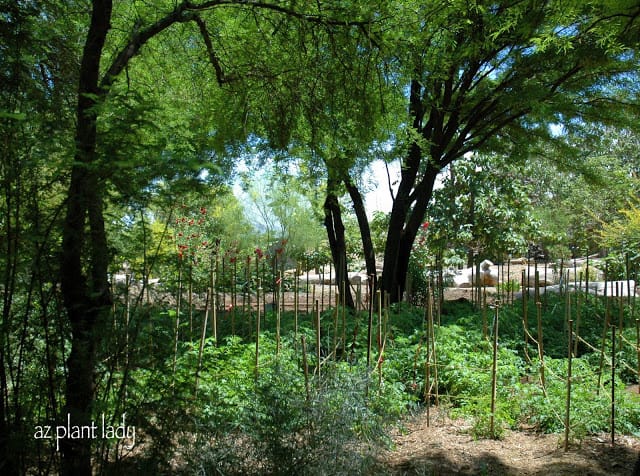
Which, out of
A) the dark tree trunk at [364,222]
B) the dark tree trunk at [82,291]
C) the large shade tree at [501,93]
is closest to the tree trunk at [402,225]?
the large shade tree at [501,93]

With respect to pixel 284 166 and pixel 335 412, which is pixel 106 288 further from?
pixel 284 166

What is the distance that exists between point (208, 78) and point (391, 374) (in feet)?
10.7

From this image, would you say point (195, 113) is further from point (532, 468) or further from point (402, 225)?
point (402, 225)

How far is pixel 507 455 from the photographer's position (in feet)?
12.8

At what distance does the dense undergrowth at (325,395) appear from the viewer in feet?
8.81

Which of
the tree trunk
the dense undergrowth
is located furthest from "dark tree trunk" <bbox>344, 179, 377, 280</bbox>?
the dense undergrowth

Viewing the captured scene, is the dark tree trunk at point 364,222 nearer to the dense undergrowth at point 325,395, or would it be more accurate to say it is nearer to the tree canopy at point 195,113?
the tree canopy at point 195,113

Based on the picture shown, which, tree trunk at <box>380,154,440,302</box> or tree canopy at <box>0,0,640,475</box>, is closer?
tree canopy at <box>0,0,640,475</box>

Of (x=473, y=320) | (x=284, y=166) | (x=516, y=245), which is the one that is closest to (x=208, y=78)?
(x=284, y=166)

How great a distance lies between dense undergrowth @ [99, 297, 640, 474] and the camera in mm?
2686

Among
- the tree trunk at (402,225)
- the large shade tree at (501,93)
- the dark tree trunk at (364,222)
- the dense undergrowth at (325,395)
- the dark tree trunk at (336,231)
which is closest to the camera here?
the dense undergrowth at (325,395)

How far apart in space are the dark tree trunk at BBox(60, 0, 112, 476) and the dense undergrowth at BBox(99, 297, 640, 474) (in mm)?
143

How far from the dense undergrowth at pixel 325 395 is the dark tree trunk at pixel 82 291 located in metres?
0.14

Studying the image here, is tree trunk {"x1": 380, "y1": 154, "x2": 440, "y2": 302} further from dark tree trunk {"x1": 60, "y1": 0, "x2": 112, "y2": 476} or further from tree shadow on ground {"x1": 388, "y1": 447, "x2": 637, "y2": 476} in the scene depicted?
dark tree trunk {"x1": 60, "y1": 0, "x2": 112, "y2": 476}
